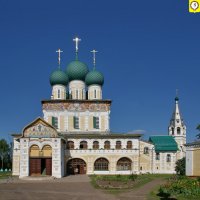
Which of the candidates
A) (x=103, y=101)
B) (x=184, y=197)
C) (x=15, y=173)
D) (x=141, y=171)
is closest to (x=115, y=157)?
(x=141, y=171)

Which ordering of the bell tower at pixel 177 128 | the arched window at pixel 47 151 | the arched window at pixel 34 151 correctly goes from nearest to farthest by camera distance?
the arched window at pixel 34 151 → the arched window at pixel 47 151 → the bell tower at pixel 177 128

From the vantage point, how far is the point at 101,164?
49.9 meters

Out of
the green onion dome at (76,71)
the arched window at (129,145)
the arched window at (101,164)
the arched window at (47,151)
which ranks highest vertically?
the green onion dome at (76,71)

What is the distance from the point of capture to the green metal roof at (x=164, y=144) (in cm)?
5194

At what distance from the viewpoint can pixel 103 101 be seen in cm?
5459

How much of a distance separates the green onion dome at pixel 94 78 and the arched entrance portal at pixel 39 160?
45.5 feet

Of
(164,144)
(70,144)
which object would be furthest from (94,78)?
(164,144)

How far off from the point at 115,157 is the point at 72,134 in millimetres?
6192

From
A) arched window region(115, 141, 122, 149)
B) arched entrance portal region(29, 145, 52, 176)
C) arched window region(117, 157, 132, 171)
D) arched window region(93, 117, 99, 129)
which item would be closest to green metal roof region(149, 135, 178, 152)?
arched window region(117, 157, 132, 171)

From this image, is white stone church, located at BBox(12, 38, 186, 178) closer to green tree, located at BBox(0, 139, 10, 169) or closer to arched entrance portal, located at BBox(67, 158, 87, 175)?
arched entrance portal, located at BBox(67, 158, 87, 175)

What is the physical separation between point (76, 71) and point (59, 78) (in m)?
2.61

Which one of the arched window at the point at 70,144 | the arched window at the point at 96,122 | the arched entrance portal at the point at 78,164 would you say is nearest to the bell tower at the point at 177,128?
the arched window at the point at 96,122

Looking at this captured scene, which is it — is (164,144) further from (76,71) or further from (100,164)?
(76,71)

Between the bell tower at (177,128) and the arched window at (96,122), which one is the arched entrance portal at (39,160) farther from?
the bell tower at (177,128)
